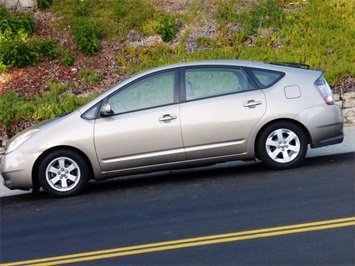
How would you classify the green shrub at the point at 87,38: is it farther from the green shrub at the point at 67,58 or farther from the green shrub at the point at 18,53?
the green shrub at the point at 18,53

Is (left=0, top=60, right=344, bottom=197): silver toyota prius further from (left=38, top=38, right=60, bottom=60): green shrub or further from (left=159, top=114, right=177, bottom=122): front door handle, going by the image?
(left=38, top=38, right=60, bottom=60): green shrub

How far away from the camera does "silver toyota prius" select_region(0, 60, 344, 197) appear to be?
438 inches

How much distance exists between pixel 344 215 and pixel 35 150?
399cm

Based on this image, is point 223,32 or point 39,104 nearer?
point 39,104

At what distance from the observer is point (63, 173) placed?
11.1 metres

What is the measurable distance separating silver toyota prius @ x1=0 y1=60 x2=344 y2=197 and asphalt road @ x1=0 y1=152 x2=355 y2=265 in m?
0.27

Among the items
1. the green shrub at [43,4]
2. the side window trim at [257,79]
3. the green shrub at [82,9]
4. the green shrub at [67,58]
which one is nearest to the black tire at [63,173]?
the side window trim at [257,79]

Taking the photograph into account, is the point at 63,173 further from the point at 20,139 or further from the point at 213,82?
the point at 213,82

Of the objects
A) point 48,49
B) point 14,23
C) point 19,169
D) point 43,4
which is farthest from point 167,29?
point 19,169

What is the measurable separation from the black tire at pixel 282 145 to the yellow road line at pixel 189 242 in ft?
9.28

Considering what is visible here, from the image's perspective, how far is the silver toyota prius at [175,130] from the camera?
1112 centimetres

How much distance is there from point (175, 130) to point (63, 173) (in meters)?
1.40

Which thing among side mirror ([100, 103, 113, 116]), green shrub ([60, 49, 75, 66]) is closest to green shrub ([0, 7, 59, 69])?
green shrub ([60, 49, 75, 66])

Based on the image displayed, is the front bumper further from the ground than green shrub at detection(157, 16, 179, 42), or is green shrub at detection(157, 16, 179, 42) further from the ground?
green shrub at detection(157, 16, 179, 42)
